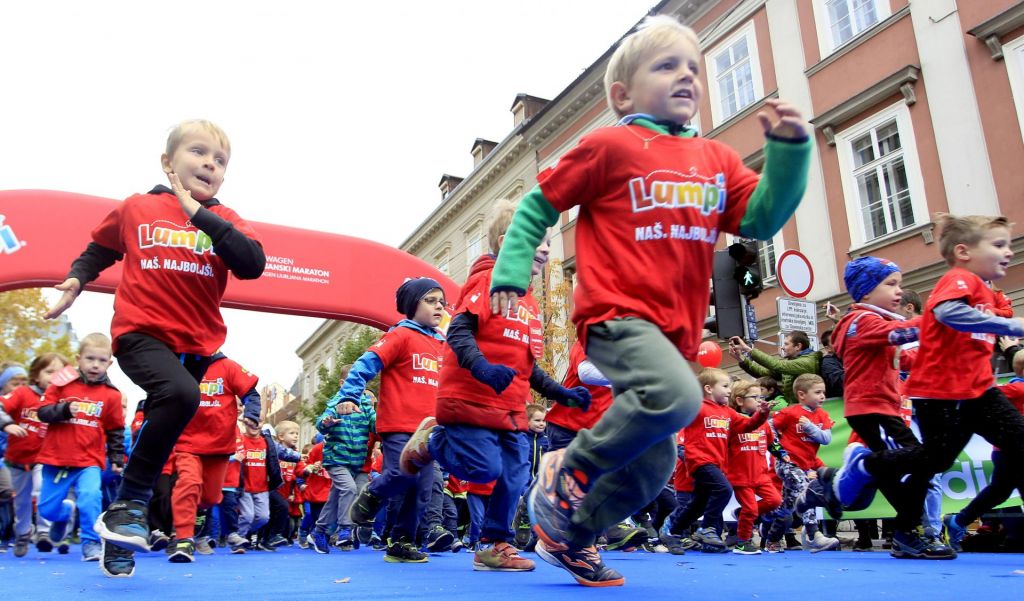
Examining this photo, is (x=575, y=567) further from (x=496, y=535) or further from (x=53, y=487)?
(x=53, y=487)

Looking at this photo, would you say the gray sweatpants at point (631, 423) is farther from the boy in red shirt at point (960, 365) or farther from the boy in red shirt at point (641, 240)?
the boy in red shirt at point (960, 365)

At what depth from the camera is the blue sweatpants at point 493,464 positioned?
13.0 ft

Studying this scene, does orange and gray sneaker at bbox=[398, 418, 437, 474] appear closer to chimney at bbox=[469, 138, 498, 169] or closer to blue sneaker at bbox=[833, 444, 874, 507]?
blue sneaker at bbox=[833, 444, 874, 507]

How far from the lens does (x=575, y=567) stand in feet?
9.48

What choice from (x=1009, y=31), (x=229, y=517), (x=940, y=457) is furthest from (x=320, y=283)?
(x=1009, y=31)

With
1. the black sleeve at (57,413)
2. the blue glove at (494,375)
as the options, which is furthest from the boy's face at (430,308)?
the black sleeve at (57,413)

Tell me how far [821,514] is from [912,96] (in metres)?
9.80

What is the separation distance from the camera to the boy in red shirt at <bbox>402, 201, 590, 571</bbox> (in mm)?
3951

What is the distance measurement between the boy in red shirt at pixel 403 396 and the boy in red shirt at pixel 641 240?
7.42 feet

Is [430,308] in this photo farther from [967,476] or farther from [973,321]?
[967,476]

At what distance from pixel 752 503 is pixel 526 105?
2494 centimetres

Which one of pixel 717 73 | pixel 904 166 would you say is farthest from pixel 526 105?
pixel 904 166

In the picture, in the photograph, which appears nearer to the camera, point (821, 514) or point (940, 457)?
point (940, 457)

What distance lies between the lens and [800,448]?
7.48m
